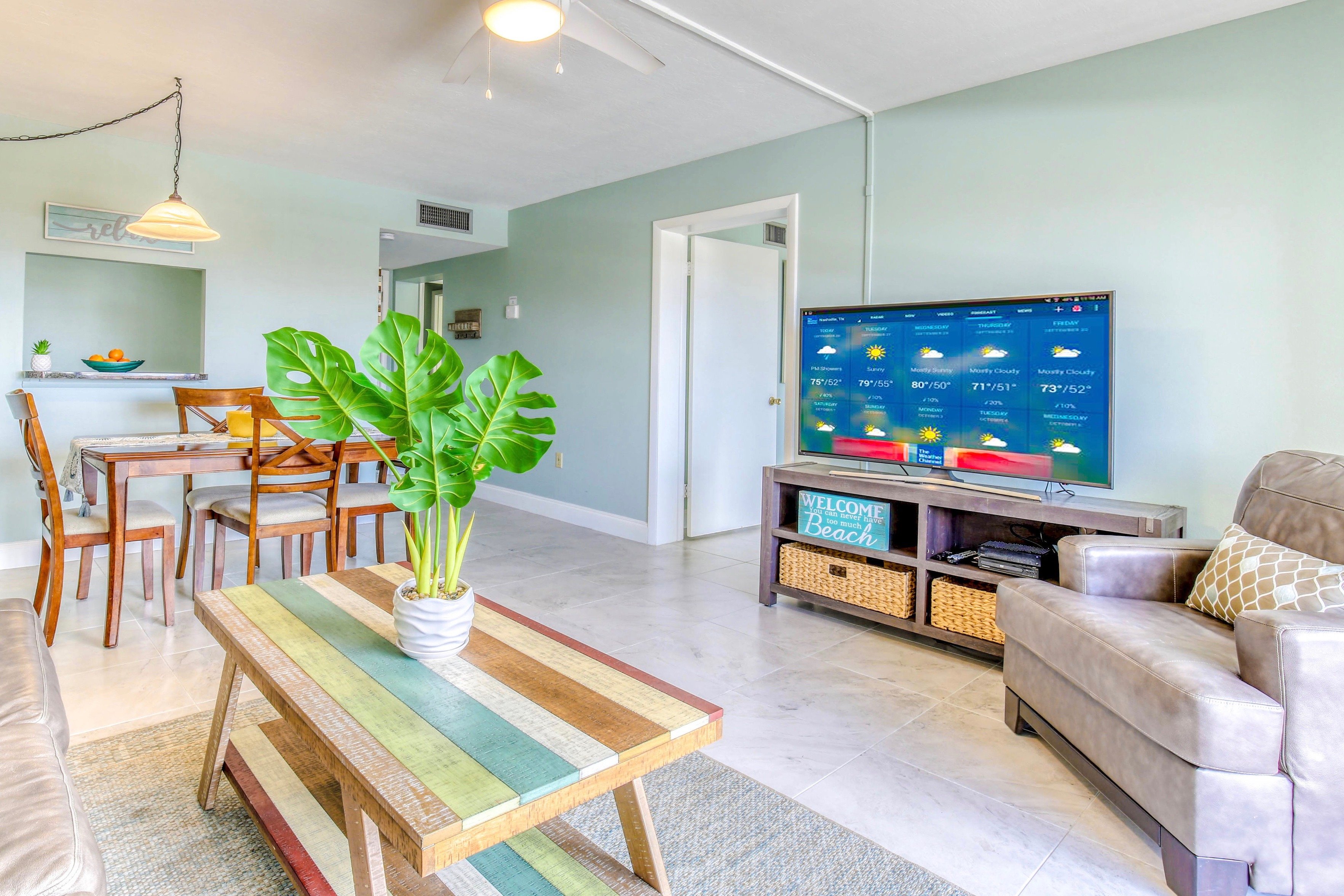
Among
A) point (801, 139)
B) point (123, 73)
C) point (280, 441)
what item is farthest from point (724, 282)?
point (123, 73)

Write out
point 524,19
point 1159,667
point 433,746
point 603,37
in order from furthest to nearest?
point 603,37 → point 524,19 → point 1159,667 → point 433,746

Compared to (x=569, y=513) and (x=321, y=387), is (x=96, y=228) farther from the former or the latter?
(x=321, y=387)

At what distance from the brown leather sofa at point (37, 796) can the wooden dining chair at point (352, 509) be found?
1.76m

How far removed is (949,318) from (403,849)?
8.70 feet

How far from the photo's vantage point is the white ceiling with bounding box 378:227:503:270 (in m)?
5.67

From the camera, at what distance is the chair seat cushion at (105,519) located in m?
2.97

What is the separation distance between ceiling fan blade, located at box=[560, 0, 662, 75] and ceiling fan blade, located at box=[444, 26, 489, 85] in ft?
0.87

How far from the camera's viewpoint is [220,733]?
5.87ft

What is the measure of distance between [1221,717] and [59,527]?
3.65 meters

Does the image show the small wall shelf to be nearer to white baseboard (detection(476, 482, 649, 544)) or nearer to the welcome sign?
white baseboard (detection(476, 482, 649, 544))

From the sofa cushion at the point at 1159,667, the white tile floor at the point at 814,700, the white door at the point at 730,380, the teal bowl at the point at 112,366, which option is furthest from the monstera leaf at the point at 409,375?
the teal bowl at the point at 112,366

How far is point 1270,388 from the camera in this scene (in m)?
2.56

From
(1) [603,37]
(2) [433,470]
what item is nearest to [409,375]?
(2) [433,470]

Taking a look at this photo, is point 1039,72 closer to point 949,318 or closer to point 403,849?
point 949,318
